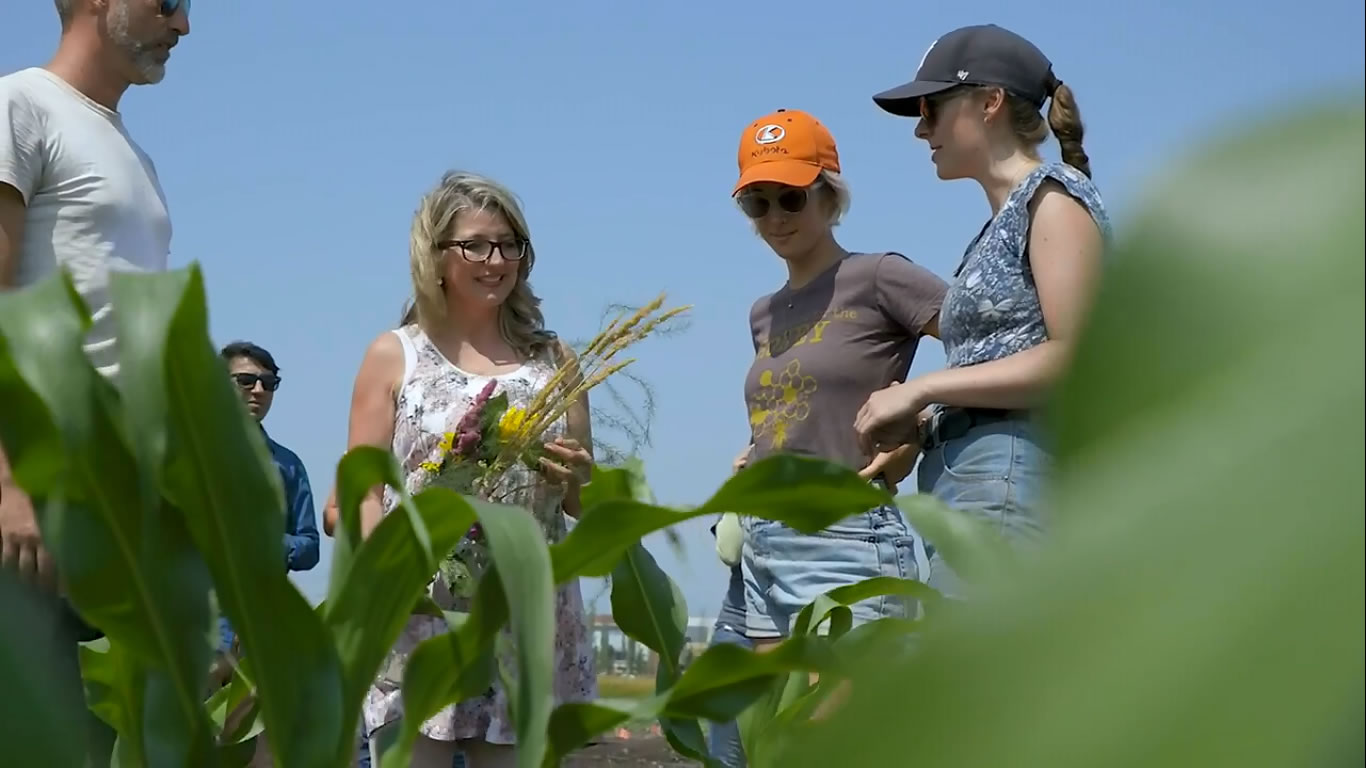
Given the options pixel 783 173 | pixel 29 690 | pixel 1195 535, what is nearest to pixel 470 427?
pixel 783 173

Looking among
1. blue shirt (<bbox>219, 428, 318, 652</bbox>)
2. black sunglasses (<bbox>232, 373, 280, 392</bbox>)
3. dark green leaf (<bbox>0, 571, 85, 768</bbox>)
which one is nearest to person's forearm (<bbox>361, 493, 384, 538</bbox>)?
blue shirt (<bbox>219, 428, 318, 652</bbox>)

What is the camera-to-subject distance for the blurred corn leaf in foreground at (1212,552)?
0.11 metres

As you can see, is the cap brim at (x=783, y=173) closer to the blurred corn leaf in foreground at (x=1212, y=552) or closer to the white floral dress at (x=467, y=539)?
the white floral dress at (x=467, y=539)

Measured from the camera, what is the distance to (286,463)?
423 cm

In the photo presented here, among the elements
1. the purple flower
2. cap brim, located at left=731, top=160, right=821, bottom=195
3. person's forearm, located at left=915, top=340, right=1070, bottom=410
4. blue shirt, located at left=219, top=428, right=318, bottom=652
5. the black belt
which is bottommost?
blue shirt, located at left=219, top=428, right=318, bottom=652

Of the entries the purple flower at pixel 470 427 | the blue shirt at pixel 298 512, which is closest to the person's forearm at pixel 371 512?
the purple flower at pixel 470 427

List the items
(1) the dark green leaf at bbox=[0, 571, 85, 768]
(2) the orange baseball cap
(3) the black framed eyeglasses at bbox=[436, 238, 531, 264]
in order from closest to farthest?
(1) the dark green leaf at bbox=[0, 571, 85, 768] → (2) the orange baseball cap → (3) the black framed eyeglasses at bbox=[436, 238, 531, 264]

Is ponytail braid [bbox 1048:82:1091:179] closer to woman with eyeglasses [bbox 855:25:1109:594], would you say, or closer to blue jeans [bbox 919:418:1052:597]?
woman with eyeglasses [bbox 855:25:1109:594]

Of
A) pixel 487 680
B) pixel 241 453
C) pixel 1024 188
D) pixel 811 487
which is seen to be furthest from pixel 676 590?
pixel 1024 188

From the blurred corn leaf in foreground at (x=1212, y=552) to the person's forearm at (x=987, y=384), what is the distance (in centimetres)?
196

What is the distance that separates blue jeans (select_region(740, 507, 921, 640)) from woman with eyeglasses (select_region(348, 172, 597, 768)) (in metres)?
0.41

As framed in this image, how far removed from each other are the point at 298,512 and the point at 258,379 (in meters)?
0.50

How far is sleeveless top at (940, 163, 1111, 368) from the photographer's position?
2.16 m

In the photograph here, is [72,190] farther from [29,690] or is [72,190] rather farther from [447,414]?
[29,690]
